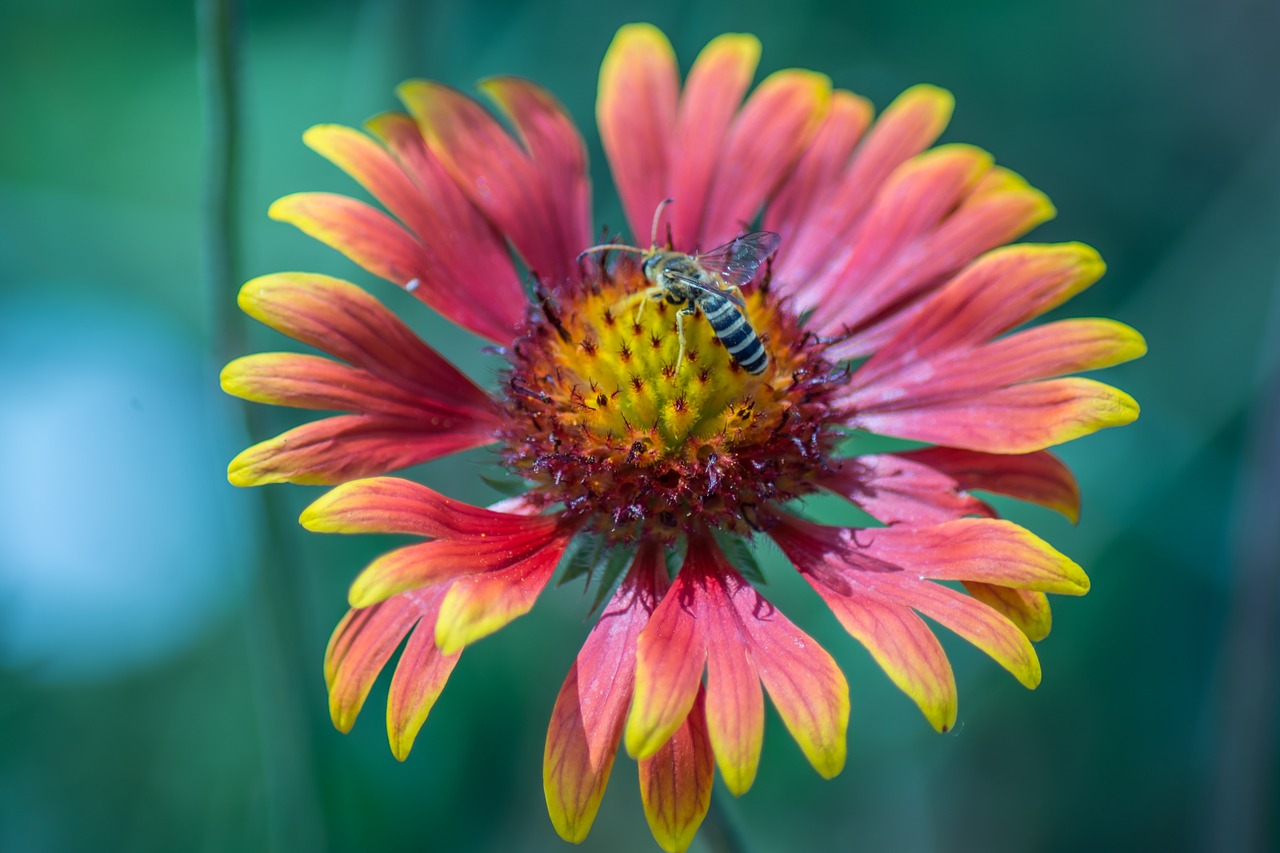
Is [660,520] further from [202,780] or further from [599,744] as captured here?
[202,780]

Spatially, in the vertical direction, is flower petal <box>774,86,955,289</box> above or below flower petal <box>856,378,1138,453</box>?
above

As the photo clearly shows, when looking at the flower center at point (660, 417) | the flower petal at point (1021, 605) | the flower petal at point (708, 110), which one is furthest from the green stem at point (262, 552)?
the flower petal at point (1021, 605)

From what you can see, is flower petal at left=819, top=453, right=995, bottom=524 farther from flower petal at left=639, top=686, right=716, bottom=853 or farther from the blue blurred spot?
the blue blurred spot

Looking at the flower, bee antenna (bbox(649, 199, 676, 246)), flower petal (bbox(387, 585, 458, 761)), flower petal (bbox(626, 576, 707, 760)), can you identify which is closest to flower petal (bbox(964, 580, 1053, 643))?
the flower

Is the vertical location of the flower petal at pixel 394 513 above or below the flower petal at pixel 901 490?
above

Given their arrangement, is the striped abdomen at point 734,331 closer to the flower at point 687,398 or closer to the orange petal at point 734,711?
the flower at point 687,398

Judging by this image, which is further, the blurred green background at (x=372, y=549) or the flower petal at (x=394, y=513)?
the blurred green background at (x=372, y=549)
